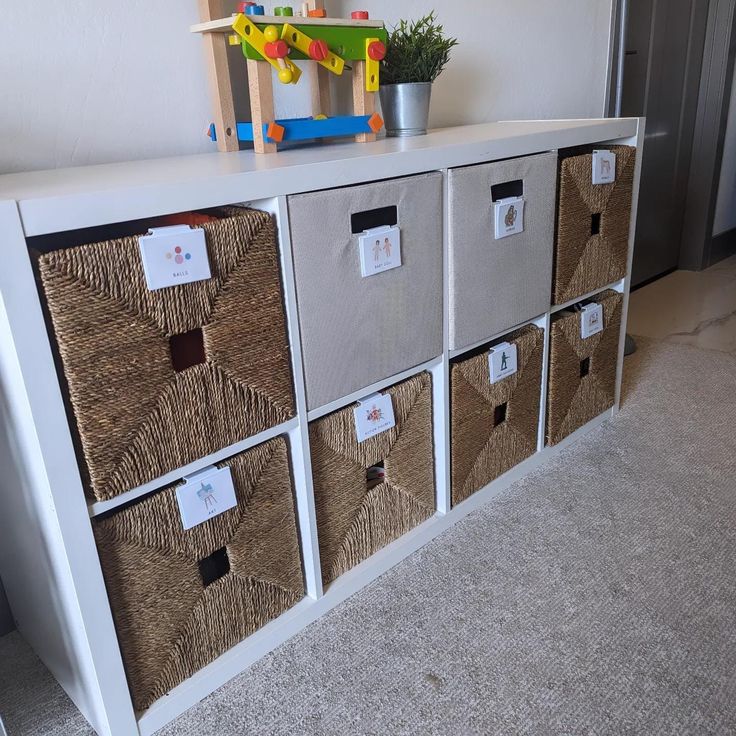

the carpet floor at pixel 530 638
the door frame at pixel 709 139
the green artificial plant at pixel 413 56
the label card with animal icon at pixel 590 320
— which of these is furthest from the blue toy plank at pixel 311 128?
the door frame at pixel 709 139

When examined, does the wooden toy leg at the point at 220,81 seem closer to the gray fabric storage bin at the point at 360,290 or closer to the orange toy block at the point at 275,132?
the orange toy block at the point at 275,132

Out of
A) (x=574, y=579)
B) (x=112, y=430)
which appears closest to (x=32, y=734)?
(x=112, y=430)

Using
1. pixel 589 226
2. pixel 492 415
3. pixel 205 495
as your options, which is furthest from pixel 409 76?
pixel 205 495

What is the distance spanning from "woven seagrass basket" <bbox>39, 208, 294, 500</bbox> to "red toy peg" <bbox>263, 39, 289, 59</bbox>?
35 cm

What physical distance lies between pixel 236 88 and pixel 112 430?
31.4 inches

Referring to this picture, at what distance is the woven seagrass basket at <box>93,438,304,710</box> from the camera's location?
0.94m

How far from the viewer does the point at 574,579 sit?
4.25 feet

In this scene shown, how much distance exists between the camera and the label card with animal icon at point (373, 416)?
1197 mm

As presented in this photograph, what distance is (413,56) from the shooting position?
1461 millimetres

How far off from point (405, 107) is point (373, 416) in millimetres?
684

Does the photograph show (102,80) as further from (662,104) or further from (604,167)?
(662,104)

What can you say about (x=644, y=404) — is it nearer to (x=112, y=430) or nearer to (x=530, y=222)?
(x=530, y=222)

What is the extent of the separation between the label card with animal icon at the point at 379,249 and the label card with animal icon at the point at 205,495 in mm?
388

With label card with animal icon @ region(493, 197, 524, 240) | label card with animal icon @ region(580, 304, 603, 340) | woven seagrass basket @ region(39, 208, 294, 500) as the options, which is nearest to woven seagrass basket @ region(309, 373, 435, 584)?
woven seagrass basket @ region(39, 208, 294, 500)
